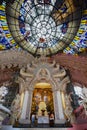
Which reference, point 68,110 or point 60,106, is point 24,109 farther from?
point 68,110

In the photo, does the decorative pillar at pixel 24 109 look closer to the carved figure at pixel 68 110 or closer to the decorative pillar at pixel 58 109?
the decorative pillar at pixel 58 109

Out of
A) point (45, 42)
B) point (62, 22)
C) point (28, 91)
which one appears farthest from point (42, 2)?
point (28, 91)

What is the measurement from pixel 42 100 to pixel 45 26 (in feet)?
24.4

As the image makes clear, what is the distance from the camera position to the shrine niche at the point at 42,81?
20.9ft

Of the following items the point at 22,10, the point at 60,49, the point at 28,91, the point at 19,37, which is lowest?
the point at 28,91

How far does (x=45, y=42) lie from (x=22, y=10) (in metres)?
3.06

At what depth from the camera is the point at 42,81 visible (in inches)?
297

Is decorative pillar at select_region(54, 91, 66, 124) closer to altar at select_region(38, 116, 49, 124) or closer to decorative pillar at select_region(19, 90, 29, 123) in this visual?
altar at select_region(38, 116, 49, 124)

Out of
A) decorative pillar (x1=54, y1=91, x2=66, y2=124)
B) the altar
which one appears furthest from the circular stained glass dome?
the altar

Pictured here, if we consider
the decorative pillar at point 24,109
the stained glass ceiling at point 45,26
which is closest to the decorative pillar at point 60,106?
the decorative pillar at point 24,109

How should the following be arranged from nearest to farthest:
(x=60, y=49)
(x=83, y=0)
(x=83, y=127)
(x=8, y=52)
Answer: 1. (x=83, y=127)
2. (x=8, y=52)
3. (x=83, y=0)
4. (x=60, y=49)

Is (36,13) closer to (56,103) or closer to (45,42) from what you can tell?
(45,42)

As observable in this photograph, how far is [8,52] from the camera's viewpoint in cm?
828

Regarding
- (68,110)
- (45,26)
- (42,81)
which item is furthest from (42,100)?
(45,26)
